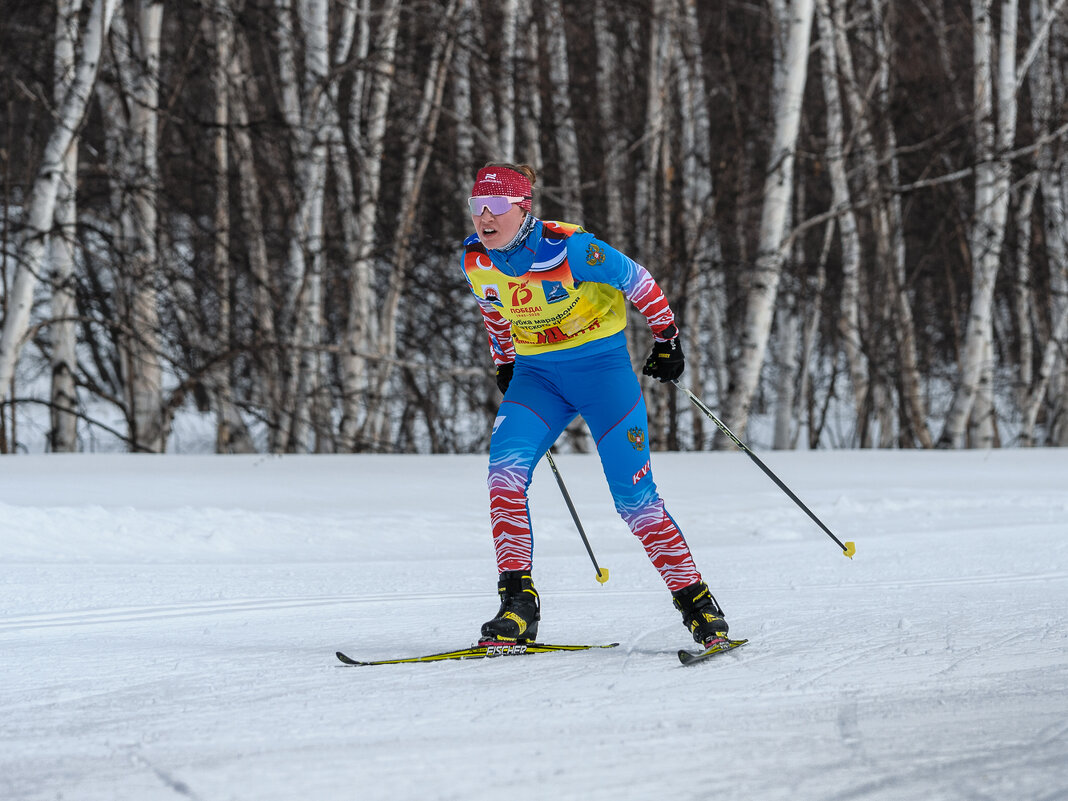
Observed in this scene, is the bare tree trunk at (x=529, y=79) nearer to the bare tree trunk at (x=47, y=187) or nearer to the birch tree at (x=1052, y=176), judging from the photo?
the bare tree trunk at (x=47, y=187)

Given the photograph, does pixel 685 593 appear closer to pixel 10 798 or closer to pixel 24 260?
pixel 10 798

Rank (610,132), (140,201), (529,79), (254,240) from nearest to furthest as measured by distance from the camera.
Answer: (140,201), (254,240), (529,79), (610,132)

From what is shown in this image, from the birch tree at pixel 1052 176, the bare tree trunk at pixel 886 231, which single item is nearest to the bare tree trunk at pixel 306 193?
the bare tree trunk at pixel 886 231

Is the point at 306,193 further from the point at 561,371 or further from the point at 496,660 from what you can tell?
the point at 496,660

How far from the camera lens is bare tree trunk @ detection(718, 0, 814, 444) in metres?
10.1

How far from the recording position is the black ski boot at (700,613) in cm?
383

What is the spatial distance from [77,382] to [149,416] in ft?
2.50

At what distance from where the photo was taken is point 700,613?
3879 millimetres

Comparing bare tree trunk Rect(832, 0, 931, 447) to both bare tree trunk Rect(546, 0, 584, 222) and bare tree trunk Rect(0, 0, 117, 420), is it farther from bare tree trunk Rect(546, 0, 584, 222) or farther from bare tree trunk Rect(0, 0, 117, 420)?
bare tree trunk Rect(0, 0, 117, 420)

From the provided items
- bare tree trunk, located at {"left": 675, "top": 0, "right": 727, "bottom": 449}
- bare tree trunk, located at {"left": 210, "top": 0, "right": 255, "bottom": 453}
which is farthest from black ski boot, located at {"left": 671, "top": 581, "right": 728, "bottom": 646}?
bare tree trunk, located at {"left": 675, "top": 0, "right": 727, "bottom": 449}

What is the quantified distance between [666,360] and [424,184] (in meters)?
11.7

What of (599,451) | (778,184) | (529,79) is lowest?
(599,451)

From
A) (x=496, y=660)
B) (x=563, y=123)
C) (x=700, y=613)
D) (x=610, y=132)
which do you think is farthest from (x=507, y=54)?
(x=496, y=660)

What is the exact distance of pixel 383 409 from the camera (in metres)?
12.7
